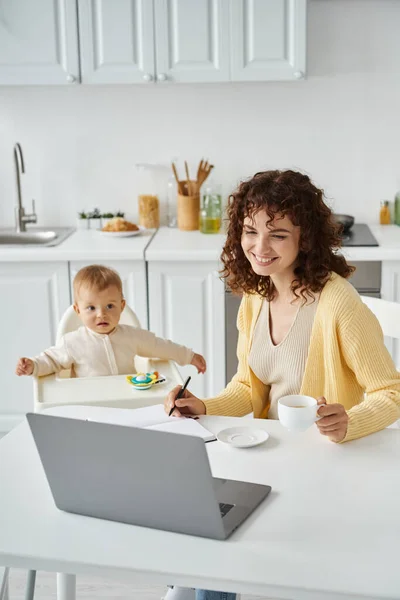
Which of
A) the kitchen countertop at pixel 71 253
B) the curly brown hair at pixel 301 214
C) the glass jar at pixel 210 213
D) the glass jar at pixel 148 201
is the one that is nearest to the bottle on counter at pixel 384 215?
the glass jar at pixel 210 213

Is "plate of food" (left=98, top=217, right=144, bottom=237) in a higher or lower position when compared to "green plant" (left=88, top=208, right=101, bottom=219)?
lower

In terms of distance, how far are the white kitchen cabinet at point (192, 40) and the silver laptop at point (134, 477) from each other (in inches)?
96.5

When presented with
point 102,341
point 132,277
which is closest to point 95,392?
point 102,341

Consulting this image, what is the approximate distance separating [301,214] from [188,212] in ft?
6.39

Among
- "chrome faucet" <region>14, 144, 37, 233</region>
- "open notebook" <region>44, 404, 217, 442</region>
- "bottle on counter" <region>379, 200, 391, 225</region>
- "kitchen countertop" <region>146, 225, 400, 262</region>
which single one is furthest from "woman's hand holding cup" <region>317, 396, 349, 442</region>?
"chrome faucet" <region>14, 144, 37, 233</region>

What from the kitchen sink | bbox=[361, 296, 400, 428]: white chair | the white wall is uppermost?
the white wall

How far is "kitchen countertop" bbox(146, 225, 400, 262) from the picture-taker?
10.8 ft

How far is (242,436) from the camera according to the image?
1649mm

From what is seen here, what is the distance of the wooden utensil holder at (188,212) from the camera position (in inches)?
149

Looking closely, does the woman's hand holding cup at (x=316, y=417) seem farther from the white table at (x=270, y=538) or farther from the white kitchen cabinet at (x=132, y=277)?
the white kitchen cabinet at (x=132, y=277)

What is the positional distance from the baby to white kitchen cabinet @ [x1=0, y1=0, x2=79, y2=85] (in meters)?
1.46

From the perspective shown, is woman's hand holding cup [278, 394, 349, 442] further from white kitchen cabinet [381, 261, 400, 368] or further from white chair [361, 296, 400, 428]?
white kitchen cabinet [381, 261, 400, 368]

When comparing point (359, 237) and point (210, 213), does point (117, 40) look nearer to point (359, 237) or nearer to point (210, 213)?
point (210, 213)

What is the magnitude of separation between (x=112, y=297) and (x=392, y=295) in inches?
56.2
